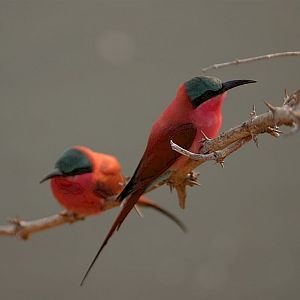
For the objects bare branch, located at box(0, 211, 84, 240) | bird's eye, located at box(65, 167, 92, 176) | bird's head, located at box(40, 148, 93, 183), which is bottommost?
bare branch, located at box(0, 211, 84, 240)

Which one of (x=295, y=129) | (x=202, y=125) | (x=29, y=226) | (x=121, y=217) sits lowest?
(x=29, y=226)

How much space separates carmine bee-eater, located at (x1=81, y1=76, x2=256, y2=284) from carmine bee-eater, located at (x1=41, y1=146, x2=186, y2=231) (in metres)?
0.20

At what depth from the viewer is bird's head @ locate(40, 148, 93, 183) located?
1.15 m

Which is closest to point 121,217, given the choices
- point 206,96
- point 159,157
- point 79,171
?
point 159,157

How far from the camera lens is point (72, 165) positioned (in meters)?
1.16

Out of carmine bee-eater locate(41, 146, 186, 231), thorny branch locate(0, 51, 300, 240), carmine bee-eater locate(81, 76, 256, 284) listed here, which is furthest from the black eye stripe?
carmine bee-eater locate(41, 146, 186, 231)

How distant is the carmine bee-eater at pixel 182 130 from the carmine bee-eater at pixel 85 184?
0.67 ft

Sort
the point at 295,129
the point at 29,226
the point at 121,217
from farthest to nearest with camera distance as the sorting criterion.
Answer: the point at 29,226 → the point at 121,217 → the point at 295,129

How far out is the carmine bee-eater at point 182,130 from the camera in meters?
0.88

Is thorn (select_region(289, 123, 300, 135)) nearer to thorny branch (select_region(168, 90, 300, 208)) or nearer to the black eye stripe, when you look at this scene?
thorny branch (select_region(168, 90, 300, 208))

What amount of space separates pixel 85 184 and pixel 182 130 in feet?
1.10

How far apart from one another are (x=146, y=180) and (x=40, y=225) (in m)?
0.29

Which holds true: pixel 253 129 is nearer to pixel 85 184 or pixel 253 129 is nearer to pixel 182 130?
pixel 182 130

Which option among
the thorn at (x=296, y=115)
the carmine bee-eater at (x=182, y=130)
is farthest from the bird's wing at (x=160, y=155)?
the thorn at (x=296, y=115)
